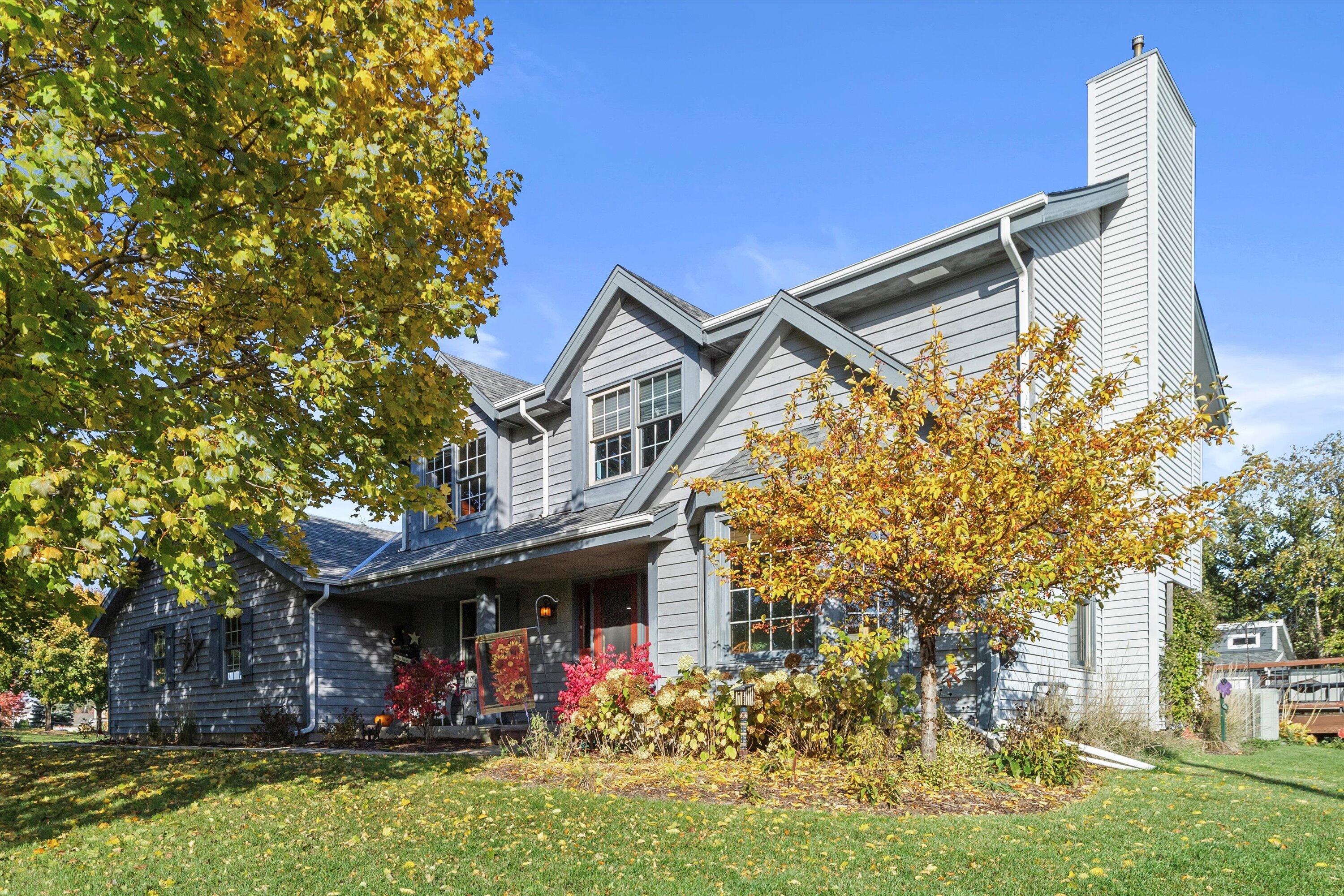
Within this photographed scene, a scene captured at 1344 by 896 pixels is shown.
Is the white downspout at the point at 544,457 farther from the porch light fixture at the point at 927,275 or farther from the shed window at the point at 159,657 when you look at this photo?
the shed window at the point at 159,657

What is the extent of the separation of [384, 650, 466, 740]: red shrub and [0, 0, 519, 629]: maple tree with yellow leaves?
207 inches

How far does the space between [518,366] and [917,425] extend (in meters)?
12.2

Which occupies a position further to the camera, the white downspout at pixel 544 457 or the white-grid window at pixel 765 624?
the white downspout at pixel 544 457

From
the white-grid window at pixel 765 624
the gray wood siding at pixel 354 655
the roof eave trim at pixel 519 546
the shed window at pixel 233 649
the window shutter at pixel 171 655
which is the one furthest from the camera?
the window shutter at pixel 171 655

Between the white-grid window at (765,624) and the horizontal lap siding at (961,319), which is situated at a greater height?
the horizontal lap siding at (961,319)

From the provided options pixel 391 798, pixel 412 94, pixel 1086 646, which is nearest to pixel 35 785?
pixel 391 798

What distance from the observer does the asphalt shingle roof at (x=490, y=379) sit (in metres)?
19.2

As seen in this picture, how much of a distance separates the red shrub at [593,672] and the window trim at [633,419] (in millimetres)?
3714

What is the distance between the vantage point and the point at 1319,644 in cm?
3164

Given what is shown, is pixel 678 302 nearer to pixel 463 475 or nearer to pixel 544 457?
pixel 544 457

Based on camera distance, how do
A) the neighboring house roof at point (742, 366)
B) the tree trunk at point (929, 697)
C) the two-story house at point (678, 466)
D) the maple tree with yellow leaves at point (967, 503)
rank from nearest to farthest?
the maple tree with yellow leaves at point (967, 503) → the tree trunk at point (929, 697) → the neighboring house roof at point (742, 366) → the two-story house at point (678, 466)

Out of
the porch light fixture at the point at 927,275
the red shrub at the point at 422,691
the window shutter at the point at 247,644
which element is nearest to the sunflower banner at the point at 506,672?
the red shrub at the point at 422,691

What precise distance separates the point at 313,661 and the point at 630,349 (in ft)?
26.9

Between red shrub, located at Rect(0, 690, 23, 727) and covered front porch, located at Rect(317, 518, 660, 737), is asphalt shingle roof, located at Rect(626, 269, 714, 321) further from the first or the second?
red shrub, located at Rect(0, 690, 23, 727)
